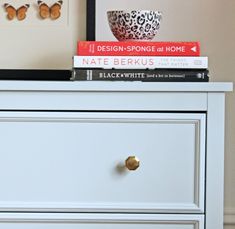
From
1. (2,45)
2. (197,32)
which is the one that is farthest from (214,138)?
(2,45)

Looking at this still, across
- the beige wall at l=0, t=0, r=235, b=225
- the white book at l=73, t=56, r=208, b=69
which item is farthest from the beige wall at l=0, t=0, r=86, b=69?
the white book at l=73, t=56, r=208, b=69

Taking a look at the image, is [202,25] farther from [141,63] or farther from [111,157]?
[111,157]

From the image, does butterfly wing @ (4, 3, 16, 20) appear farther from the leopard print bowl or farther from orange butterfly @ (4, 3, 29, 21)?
the leopard print bowl

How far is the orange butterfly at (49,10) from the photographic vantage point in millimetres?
1423

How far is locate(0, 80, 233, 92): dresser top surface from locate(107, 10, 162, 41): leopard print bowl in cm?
20

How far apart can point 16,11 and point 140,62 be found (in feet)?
1.56

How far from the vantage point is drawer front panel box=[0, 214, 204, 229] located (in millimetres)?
1046

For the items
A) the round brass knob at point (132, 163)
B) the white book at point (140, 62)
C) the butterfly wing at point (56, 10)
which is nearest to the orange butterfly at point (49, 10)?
the butterfly wing at point (56, 10)

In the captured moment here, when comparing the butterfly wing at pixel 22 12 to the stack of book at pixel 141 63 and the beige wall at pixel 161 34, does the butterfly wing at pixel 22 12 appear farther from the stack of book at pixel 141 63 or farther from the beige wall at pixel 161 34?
the stack of book at pixel 141 63

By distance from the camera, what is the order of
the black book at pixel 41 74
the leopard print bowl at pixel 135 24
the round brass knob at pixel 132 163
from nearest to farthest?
the round brass knob at pixel 132 163, the leopard print bowl at pixel 135 24, the black book at pixel 41 74

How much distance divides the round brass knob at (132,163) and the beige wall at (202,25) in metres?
0.50

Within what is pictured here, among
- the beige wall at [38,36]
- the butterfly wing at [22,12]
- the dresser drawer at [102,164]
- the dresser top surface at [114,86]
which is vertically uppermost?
the butterfly wing at [22,12]

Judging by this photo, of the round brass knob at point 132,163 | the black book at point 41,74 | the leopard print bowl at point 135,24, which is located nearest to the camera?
the round brass knob at point 132,163

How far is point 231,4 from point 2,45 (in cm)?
59
